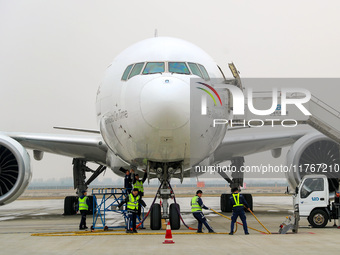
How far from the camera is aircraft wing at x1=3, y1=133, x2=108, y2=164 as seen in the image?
16.6m

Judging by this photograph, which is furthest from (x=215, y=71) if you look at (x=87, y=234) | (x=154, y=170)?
(x=87, y=234)

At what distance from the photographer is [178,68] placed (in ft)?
37.3

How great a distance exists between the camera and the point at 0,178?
52.6 feet

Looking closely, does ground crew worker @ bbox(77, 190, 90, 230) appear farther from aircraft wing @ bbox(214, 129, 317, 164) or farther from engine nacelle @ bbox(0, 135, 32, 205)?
aircraft wing @ bbox(214, 129, 317, 164)

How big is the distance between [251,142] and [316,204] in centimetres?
387

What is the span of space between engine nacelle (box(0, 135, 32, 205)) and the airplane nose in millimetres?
6209

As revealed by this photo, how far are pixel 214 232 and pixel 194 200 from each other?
82 cm

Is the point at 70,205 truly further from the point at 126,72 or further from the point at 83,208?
the point at 126,72

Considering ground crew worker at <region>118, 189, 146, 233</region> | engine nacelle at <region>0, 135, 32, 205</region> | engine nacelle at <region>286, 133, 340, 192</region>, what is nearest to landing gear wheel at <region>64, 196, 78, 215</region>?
engine nacelle at <region>0, 135, 32, 205</region>

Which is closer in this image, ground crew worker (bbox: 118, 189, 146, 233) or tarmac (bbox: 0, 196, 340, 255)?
tarmac (bbox: 0, 196, 340, 255)

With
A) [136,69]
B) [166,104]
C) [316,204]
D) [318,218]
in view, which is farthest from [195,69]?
[318,218]

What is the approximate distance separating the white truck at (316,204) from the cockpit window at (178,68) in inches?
175

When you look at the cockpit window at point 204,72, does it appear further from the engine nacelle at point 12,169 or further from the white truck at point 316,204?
the engine nacelle at point 12,169

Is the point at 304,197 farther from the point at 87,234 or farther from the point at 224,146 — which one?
the point at 87,234
